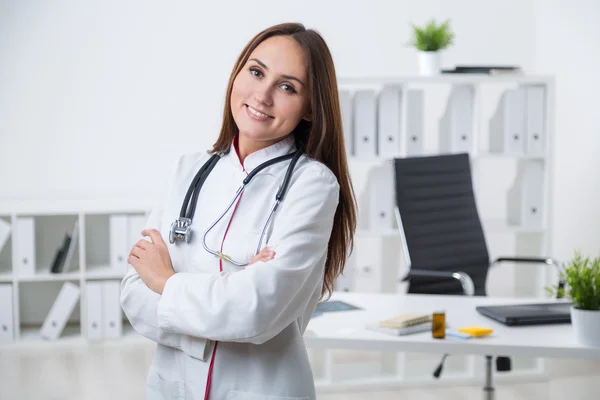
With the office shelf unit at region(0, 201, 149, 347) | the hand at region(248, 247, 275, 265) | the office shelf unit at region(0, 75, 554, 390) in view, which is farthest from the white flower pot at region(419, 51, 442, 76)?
the hand at region(248, 247, 275, 265)

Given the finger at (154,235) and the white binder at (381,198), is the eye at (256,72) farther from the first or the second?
the white binder at (381,198)

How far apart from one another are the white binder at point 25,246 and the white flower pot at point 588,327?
340 centimetres

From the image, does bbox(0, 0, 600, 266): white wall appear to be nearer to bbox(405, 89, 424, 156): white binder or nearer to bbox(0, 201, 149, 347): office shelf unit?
bbox(0, 201, 149, 347): office shelf unit

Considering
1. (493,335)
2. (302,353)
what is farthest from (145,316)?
(493,335)

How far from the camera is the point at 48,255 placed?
513 cm

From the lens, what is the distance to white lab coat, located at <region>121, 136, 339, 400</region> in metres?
1.39

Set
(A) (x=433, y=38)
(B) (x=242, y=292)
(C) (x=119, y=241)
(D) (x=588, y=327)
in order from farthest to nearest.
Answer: (C) (x=119, y=241), (A) (x=433, y=38), (D) (x=588, y=327), (B) (x=242, y=292)

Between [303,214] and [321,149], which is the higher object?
[321,149]

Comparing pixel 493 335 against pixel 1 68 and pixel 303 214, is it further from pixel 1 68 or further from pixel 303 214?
pixel 1 68

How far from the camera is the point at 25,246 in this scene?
184 inches

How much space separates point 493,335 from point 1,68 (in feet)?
12.7

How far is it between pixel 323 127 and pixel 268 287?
1.07ft

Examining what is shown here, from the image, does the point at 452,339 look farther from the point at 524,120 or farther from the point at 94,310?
the point at 94,310

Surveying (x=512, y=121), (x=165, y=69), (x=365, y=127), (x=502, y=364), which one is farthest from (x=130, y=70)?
(x=502, y=364)
